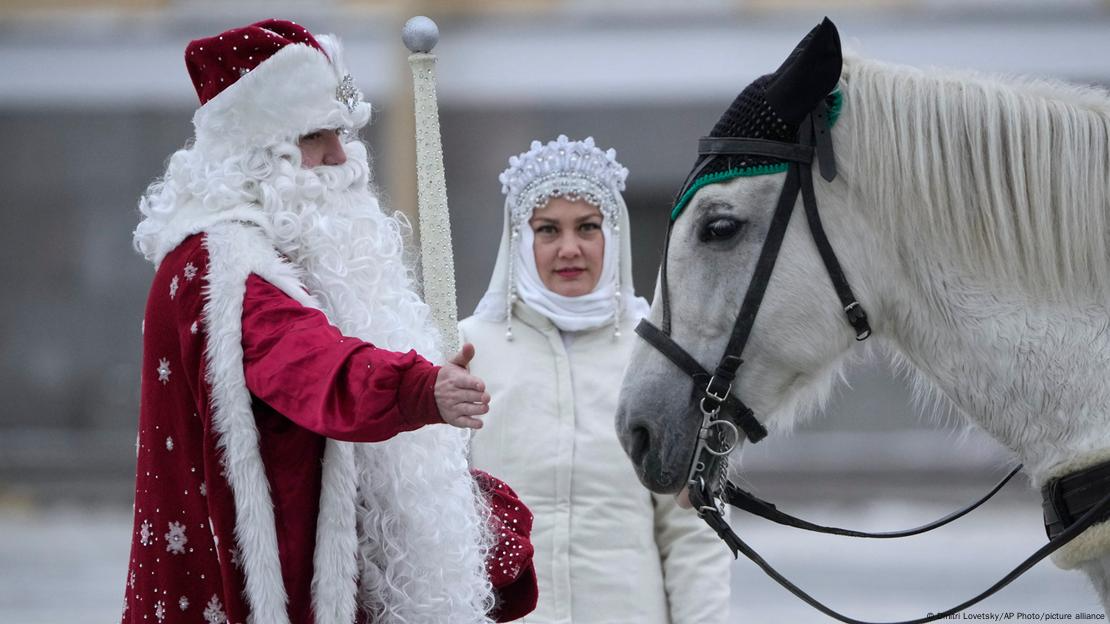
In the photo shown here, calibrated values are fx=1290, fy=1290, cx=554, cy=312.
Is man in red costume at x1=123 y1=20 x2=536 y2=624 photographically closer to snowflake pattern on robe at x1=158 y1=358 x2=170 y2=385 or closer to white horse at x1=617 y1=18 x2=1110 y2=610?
snowflake pattern on robe at x1=158 y1=358 x2=170 y2=385

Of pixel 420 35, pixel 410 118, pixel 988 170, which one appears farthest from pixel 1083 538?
pixel 410 118

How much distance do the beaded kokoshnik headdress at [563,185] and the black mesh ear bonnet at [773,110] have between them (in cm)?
90

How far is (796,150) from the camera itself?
2.55 m

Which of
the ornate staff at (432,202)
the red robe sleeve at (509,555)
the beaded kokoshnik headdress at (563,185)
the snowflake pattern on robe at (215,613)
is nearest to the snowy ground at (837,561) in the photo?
the beaded kokoshnik headdress at (563,185)

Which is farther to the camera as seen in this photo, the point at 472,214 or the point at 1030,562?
the point at 472,214

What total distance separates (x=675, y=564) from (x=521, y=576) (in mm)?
666

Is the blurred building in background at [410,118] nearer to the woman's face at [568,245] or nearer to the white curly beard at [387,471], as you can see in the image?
the woman's face at [568,245]

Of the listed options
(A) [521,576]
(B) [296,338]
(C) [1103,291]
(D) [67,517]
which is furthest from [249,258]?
(D) [67,517]

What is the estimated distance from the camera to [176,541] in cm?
251

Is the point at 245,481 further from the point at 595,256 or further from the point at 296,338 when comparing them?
the point at 595,256

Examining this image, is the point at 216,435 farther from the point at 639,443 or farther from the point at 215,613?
the point at 639,443

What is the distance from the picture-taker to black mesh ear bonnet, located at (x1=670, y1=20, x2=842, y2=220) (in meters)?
2.49

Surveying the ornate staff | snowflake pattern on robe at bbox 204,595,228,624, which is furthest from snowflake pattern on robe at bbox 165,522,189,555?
the ornate staff

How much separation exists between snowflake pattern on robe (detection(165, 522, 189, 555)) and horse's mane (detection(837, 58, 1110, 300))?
1481 millimetres
